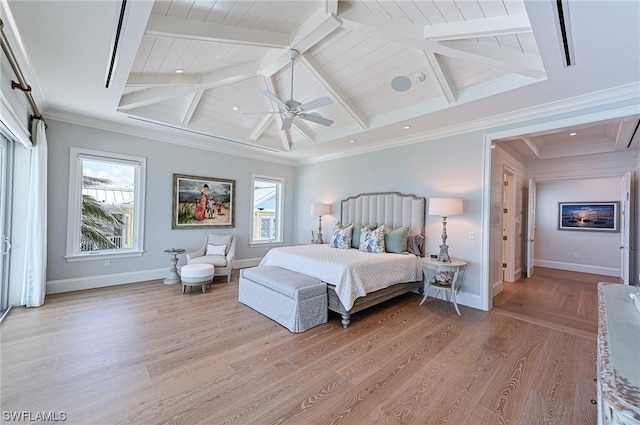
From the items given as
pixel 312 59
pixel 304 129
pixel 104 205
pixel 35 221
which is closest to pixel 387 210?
pixel 304 129

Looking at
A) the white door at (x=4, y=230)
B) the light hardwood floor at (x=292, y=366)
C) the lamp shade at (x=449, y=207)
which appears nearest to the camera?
the light hardwood floor at (x=292, y=366)

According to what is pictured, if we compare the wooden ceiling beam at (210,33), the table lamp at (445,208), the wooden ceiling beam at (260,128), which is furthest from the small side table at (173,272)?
the table lamp at (445,208)

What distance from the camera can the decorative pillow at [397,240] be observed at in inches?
171

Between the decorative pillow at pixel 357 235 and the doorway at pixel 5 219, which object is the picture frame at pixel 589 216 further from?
the doorway at pixel 5 219

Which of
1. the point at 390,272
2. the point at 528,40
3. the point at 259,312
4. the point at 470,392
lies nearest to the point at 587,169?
the point at 528,40

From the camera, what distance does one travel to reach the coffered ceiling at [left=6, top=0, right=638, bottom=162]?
221 centimetres

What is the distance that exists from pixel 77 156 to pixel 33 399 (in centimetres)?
377

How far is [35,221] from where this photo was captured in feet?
11.5

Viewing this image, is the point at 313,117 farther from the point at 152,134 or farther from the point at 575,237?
the point at 575,237

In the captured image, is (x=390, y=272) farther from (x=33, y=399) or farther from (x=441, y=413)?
(x=33, y=399)

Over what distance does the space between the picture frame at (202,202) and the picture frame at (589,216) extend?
8.38 m

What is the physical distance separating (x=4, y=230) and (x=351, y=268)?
4.33 meters

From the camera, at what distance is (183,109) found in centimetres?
452

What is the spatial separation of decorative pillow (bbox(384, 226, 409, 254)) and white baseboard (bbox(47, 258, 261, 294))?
420 centimetres
